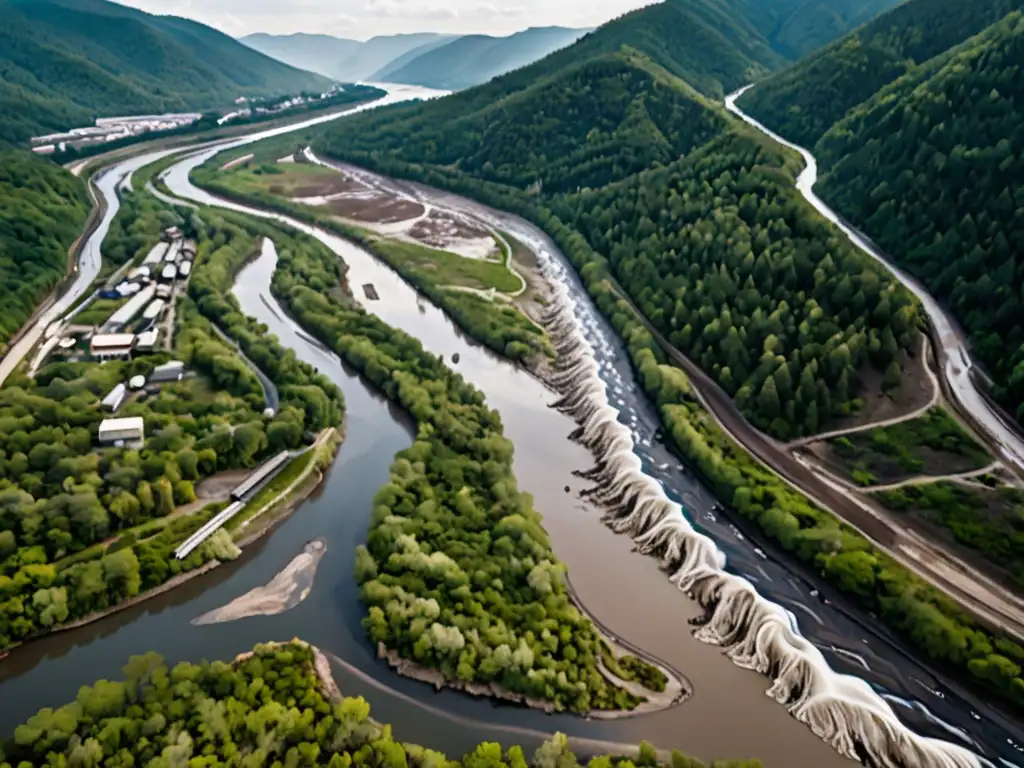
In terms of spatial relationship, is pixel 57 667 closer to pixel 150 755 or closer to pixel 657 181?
pixel 150 755

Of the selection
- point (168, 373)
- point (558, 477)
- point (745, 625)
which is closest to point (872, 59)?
point (558, 477)

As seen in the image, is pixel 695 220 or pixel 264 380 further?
pixel 695 220

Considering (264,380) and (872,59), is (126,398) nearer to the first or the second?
(264,380)

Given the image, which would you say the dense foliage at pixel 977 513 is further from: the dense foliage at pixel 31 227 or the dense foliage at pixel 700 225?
the dense foliage at pixel 31 227

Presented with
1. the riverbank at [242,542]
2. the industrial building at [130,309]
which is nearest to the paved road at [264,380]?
the riverbank at [242,542]

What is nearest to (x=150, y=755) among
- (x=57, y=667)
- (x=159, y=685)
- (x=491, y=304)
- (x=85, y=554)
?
(x=159, y=685)

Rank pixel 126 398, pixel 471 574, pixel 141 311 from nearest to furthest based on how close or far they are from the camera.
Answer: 1. pixel 471 574
2. pixel 126 398
3. pixel 141 311

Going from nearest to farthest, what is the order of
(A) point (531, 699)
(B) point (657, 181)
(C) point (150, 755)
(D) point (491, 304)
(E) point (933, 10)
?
(C) point (150, 755)
(A) point (531, 699)
(D) point (491, 304)
(B) point (657, 181)
(E) point (933, 10)
